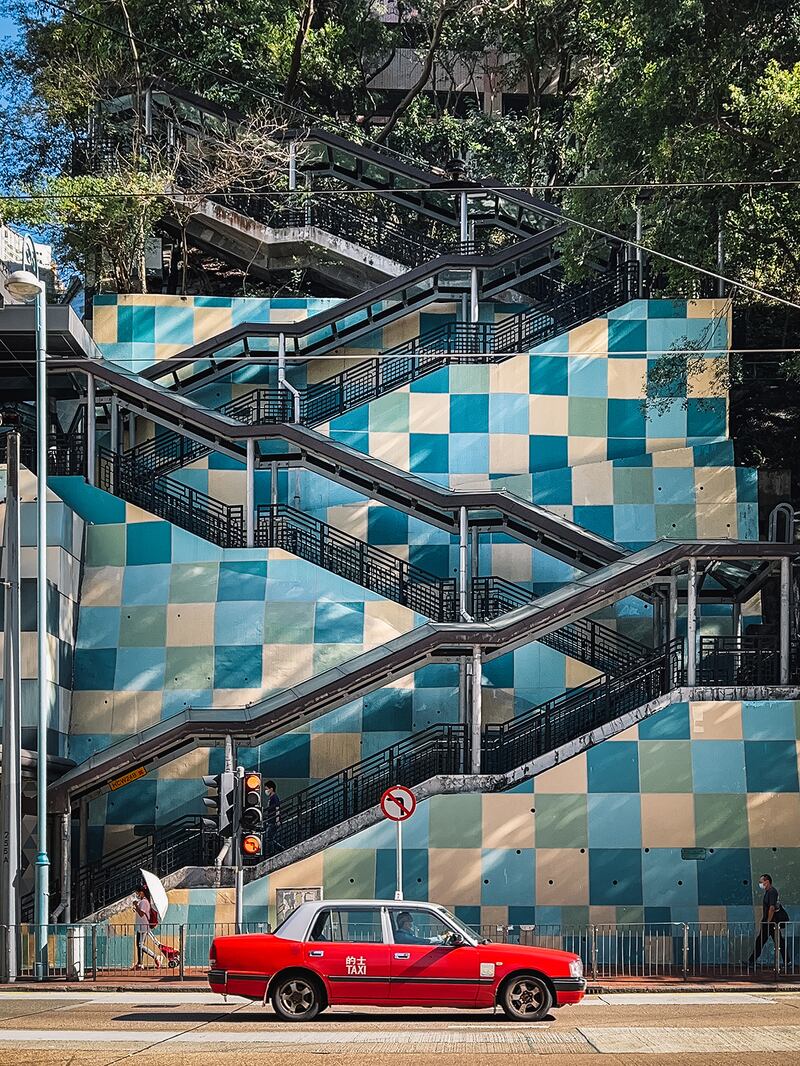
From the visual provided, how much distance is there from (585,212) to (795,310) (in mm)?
7390

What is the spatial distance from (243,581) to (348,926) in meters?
16.9

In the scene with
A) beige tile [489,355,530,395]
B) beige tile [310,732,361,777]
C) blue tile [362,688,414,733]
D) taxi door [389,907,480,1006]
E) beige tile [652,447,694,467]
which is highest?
beige tile [489,355,530,395]

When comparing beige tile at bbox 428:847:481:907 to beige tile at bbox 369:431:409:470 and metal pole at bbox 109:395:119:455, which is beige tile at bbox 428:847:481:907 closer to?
beige tile at bbox 369:431:409:470

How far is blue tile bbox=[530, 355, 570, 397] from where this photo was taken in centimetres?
3831

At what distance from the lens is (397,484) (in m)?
34.2

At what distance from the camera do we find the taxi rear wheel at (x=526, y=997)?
17.7 m

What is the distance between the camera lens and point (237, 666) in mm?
33406

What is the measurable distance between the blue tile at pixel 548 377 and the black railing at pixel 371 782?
991 centimetres

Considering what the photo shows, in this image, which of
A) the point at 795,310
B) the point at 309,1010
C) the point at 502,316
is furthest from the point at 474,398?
the point at 309,1010

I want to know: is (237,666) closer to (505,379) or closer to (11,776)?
(11,776)

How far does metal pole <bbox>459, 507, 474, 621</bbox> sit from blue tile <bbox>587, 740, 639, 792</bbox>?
4.59 meters

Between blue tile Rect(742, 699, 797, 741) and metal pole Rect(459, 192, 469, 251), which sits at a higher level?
metal pole Rect(459, 192, 469, 251)

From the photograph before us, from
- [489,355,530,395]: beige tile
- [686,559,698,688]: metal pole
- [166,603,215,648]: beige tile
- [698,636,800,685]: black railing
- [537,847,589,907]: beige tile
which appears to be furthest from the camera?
[489,355,530,395]: beige tile

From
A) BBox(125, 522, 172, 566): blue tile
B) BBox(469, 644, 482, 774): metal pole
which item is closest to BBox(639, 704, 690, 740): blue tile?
BBox(469, 644, 482, 774): metal pole
